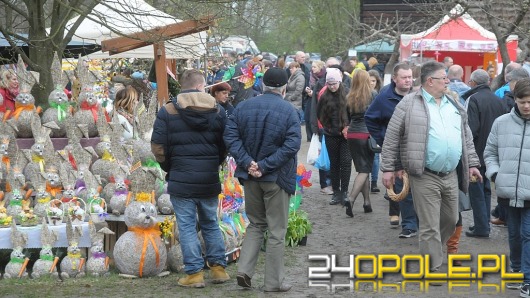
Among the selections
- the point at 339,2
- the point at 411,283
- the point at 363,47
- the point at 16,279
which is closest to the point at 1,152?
the point at 16,279

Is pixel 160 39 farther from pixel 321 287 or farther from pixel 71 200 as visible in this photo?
pixel 321 287

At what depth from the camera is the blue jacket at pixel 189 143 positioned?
8281 mm

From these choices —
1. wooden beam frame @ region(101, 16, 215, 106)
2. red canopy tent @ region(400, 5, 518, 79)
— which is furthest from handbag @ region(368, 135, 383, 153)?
red canopy tent @ region(400, 5, 518, 79)

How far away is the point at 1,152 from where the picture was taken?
34.4 ft

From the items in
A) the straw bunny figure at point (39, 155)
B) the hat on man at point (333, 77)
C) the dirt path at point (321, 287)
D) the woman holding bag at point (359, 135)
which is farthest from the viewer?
the hat on man at point (333, 77)

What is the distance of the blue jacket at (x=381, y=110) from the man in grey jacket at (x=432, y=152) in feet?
5.84

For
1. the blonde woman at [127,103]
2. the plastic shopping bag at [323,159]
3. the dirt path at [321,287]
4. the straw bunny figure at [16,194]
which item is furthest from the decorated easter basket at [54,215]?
the plastic shopping bag at [323,159]

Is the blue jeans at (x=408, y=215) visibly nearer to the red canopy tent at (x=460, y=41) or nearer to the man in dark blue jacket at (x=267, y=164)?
the man in dark blue jacket at (x=267, y=164)

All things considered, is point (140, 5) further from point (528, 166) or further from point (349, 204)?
point (528, 166)

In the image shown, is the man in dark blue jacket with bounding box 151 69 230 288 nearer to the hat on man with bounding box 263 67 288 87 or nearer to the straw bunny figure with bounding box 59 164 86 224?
the hat on man with bounding box 263 67 288 87

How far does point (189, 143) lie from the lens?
831cm

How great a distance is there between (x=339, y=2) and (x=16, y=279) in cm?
3875

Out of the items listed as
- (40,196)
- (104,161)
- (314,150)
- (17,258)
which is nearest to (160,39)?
(104,161)

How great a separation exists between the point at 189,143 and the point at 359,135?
4469mm
